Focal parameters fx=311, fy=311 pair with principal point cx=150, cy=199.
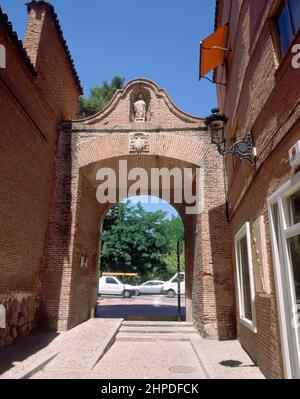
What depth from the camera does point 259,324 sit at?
16.7 feet

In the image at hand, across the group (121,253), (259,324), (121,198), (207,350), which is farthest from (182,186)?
(121,253)

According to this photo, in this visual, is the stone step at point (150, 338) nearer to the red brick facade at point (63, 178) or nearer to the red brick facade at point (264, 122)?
the red brick facade at point (63, 178)

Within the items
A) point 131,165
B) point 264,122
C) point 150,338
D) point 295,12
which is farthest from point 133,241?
point 295,12

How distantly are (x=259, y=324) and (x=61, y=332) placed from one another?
5146 millimetres

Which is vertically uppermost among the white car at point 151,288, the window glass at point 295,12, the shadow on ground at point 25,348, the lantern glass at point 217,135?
the window glass at point 295,12

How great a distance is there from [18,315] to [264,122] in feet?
21.2

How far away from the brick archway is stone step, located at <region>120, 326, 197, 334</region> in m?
0.37

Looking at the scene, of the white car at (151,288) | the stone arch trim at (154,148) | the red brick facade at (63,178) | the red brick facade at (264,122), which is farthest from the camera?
the white car at (151,288)

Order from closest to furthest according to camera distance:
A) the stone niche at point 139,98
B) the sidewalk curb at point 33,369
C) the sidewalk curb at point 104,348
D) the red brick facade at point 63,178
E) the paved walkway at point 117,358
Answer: the sidewalk curb at point 33,369 < the paved walkway at point 117,358 < the sidewalk curb at point 104,348 < the red brick facade at point 63,178 < the stone niche at point 139,98

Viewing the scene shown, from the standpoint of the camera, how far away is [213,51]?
27.9 feet

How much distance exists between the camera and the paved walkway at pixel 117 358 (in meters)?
5.11

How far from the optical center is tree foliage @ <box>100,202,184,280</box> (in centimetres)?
2661

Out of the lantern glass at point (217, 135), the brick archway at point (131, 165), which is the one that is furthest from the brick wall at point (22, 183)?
the lantern glass at point (217, 135)

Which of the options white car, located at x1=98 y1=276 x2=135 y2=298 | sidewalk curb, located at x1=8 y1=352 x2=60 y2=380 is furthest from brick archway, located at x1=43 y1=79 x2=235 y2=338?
white car, located at x1=98 y1=276 x2=135 y2=298
